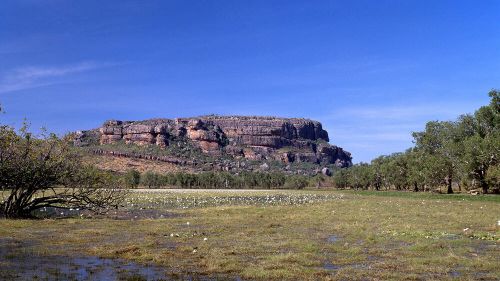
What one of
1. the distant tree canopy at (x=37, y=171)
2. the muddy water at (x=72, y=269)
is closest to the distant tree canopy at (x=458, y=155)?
the distant tree canopy at (x=37, y=171)

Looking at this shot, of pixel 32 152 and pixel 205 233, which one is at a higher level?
pixel 32 152

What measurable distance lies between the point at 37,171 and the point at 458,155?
71039mm

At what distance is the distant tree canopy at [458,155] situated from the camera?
69.6 m

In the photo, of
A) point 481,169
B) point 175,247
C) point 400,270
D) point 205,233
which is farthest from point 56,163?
point 481,169

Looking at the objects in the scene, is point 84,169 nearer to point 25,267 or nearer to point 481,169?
point 25,267

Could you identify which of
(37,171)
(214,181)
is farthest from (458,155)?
(214,181)

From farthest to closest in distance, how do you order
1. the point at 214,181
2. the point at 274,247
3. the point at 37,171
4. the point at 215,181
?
the point at 215,181 → the point at 214,181 → the point at 37,171 → the point at 274,247

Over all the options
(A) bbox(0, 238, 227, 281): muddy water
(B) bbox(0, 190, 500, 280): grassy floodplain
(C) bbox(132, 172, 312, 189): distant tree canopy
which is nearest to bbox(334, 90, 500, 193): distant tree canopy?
(B) bbox(0, 190, 500, 280): grassy floodplain

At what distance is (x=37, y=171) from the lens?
3042cm

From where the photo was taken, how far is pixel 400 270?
13555 millimetres

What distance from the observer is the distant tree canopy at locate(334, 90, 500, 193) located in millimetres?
69625

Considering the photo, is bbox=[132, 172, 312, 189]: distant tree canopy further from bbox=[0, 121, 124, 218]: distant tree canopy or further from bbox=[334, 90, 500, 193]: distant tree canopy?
bbox=[0, 121, 124, 218]: distant tree canopy

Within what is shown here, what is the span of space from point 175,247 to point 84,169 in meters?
16.7

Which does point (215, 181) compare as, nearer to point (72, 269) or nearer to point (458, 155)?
point (458, 155)
